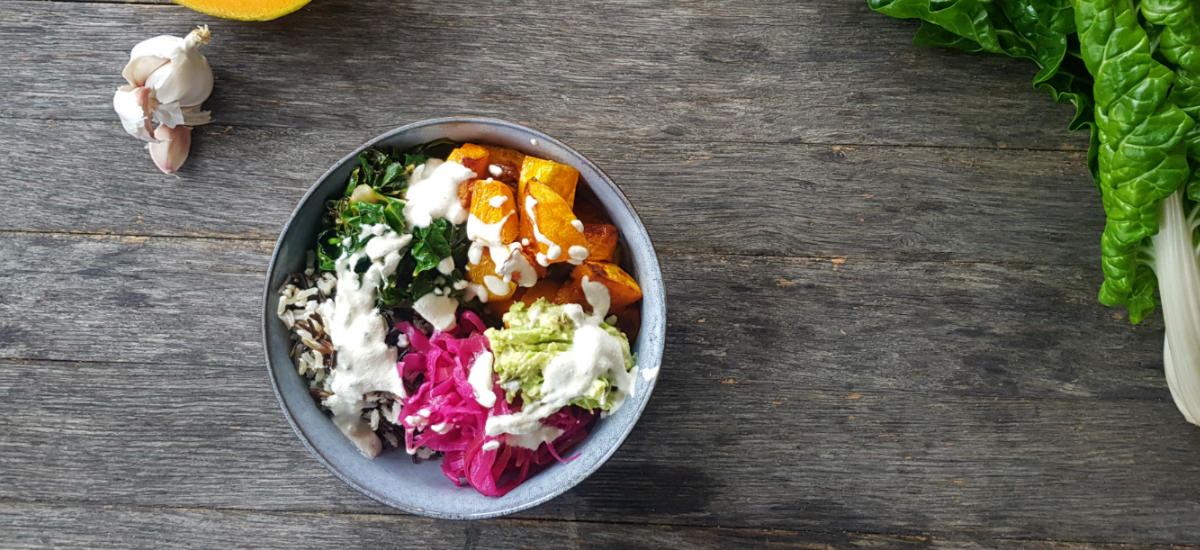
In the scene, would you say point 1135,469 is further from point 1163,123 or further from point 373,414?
point 373,414

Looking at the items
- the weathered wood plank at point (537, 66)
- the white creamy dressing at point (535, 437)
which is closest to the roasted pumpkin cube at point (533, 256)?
the white creamy dressing at point (535, 437)

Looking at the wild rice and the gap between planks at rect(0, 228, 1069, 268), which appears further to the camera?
the gap between planks at rect(0, 228, 1069, 268)

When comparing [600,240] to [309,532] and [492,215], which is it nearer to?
[492,215]

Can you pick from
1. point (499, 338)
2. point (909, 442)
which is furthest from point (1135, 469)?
point (499, 338)

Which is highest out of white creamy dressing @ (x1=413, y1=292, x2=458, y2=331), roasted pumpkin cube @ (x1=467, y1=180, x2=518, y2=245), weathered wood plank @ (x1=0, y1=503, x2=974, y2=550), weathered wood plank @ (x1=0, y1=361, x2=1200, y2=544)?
roasted pumpkin cube @ (x1=467, y1=180, x2=518, y2=245)

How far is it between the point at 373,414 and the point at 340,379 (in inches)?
4.1

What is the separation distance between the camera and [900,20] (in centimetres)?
150

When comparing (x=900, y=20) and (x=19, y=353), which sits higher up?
(x=900, y=20)

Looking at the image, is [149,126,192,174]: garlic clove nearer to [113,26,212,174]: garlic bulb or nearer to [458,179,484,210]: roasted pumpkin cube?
[113,26,212,174]: garlic bulb

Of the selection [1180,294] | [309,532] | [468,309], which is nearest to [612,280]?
[468,309]

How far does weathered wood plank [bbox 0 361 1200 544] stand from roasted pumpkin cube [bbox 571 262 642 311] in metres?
0.33

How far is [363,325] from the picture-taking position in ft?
3.99

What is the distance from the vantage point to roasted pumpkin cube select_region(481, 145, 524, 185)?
1.24 meters

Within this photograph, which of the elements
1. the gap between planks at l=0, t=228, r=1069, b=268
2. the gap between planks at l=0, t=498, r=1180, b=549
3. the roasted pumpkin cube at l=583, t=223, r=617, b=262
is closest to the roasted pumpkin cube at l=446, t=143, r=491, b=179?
the roasted pumpkin cube at l=583, t=223, r=617, b=262
